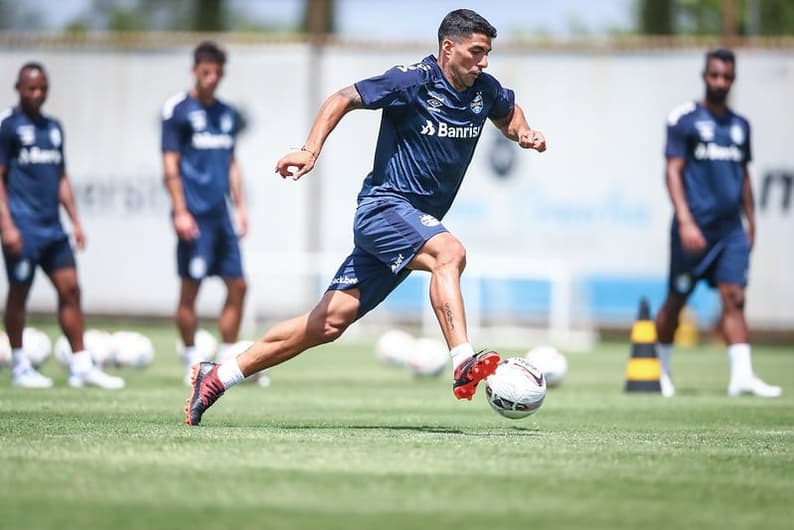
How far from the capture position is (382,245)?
8297 millimetres

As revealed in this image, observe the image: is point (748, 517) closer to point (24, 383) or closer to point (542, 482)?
point (542, 482)

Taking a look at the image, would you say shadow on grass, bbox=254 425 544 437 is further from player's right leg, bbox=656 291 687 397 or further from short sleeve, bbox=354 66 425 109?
player's right leg, bbox=656 291 687 397

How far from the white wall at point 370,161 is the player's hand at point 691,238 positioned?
39.3ft

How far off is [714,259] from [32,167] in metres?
5.69

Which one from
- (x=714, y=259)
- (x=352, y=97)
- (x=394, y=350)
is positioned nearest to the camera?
(x=352, y=97)

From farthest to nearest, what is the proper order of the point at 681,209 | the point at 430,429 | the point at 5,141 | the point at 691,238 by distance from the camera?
the point at 5,141 → the point at 681,209 → the point at 691,238 → the point at 430,429

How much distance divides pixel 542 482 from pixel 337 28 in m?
36.3

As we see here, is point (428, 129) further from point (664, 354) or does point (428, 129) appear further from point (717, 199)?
point (664, 354)

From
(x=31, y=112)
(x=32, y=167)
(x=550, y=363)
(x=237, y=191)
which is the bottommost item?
(x=550, y=363)

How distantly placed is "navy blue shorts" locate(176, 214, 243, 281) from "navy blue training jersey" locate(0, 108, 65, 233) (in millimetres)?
1193

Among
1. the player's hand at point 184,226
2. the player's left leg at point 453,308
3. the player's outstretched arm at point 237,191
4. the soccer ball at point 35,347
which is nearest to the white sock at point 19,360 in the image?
the soccer ball at point 35,347

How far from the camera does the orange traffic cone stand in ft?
41.4

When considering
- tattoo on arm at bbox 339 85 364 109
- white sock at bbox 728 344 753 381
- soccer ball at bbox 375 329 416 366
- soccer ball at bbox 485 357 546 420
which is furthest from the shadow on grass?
soccer ball at bbox 375 329 416 366

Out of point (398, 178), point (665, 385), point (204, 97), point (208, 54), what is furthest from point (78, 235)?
point (398, 178)
